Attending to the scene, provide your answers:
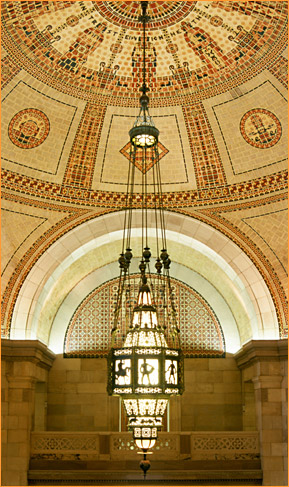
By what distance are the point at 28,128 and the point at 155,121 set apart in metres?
1.99

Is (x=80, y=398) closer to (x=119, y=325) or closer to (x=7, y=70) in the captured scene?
(x=119, y=325)

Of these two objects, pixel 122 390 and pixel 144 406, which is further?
pixel 144 406

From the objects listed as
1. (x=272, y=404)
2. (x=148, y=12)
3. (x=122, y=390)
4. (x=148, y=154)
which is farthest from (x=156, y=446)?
(x=148, y=12)

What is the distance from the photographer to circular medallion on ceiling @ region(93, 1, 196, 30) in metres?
8.59

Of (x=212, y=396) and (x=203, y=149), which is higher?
(x=203, y=149)

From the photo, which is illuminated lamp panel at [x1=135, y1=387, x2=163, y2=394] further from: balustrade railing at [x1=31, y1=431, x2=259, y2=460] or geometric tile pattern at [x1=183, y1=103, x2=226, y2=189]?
geometric tile pattern at [x1=183, y1=103, x2=226, y2=189]

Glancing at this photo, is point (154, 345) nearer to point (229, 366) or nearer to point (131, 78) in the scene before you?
point (131, 78)

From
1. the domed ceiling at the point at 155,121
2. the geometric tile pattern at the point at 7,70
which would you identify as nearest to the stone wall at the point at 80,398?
the domed ceiling at the point at 155,121

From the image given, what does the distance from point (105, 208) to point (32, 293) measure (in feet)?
5.96

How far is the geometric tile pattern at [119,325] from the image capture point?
1249 cm

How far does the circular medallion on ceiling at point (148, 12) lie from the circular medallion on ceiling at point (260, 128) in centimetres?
197

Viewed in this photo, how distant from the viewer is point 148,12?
343 inches

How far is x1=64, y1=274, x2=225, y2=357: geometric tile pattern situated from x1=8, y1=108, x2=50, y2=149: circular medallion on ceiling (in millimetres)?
3773

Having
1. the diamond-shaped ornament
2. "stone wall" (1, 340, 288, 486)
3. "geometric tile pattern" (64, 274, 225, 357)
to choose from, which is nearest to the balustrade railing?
"stone wall" (1, 340, 288, 486)
